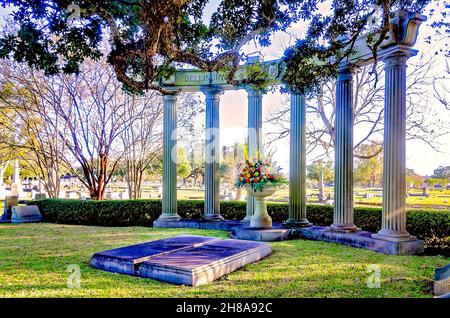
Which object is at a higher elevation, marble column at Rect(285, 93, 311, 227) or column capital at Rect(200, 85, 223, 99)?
column capital at Rect(200, 85, 223, 99)

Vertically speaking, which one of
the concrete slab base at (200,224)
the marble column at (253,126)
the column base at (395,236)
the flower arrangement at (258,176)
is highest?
the marble column at (253,126)

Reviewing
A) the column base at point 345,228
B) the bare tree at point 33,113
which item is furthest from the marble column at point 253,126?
the bare tree at point 33,113

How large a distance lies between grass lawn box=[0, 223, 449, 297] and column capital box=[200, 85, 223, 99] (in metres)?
6.58

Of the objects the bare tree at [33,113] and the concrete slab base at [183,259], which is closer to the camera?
the concrete slab base at [183,259]

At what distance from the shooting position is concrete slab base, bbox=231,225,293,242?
34.4 feet

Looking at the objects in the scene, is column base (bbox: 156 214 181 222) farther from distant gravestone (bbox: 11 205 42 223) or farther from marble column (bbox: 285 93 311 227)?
distant gravestone (bbox: 11 205 42 223)

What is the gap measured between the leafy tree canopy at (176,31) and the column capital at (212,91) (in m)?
4.43

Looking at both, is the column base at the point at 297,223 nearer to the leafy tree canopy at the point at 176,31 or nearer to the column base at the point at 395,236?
the column base at the point at 395,236

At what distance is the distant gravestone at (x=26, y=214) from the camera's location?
15766 mm

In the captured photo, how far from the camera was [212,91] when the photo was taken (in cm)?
1346

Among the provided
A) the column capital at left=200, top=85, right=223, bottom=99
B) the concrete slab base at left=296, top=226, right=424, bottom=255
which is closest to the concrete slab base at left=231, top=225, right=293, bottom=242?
the concrete slab base at left=296, top=226, right=424, bottom=255

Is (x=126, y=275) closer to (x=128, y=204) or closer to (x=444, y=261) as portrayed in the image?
(x=444, y=261)

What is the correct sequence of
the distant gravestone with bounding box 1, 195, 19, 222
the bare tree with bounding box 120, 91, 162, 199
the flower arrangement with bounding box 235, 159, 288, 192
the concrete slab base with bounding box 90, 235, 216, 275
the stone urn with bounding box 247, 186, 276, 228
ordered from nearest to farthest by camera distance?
the concrete slab base with bounding box 90, 235, 216, 275 → the flower arrangement with bounding box 235, 159, 288, 192 → the stone urn with bounding box 247, 186, 276, 228 → the distant gravestone with bounding box 1, 195, 19, 222 → the bare tree with bounding box 120, 91, 162, 199
